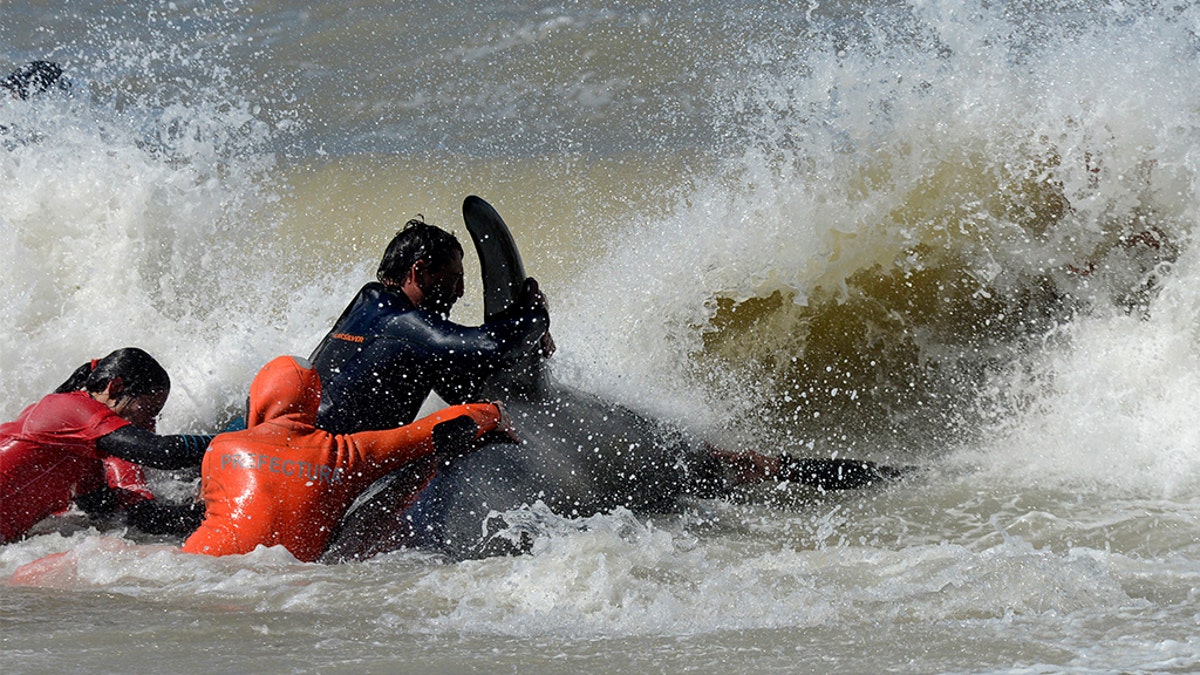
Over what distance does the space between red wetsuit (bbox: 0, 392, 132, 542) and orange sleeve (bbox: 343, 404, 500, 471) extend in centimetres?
91

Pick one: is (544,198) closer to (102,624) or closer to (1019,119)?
(1019,119)

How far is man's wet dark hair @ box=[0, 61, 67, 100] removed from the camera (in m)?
8.24

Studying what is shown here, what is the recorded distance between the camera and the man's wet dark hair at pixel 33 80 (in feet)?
27.0

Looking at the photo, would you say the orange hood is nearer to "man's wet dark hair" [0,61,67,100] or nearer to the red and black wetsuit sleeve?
the red and black wetsuit sleeve

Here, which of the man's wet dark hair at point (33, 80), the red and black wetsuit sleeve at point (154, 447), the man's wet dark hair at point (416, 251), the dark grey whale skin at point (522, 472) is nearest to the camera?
the dark grey whale skin at point (522, 472)

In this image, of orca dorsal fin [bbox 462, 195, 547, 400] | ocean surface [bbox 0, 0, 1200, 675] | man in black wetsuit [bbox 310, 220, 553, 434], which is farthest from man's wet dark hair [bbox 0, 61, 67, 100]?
orca dorsal fin [bbox 462, 195, 547, 400]

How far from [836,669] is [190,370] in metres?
4.22

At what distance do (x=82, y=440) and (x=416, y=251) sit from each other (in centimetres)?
130

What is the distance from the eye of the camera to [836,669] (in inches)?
100

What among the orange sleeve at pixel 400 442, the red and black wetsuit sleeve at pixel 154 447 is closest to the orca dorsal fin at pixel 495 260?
the orange sleeve at pixel 400 442

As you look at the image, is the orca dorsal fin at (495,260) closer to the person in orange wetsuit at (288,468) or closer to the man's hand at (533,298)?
the man's hand at (533,298)

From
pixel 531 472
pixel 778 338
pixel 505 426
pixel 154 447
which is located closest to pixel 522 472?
pixel 531 472

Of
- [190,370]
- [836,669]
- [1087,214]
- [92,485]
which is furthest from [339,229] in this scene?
[836,669]

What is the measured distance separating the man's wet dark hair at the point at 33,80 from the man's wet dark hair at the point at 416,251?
16.2 ft
